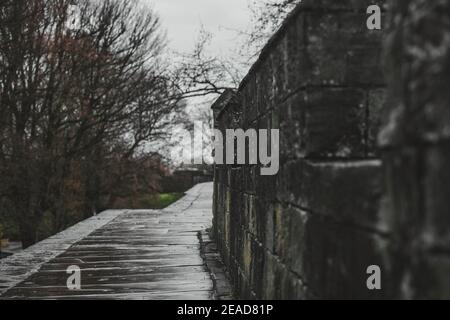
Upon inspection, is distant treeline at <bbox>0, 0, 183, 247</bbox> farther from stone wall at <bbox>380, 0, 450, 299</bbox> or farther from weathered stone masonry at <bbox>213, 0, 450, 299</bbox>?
stone wall at <bbox>380, 0, 450, 299</bbox>

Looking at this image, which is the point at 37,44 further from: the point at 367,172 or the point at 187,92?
the point at 367,172

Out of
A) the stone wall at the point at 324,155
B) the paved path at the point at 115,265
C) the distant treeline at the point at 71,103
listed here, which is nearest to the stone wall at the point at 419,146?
the stone wall at the point at 324,155

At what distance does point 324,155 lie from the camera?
2.46m

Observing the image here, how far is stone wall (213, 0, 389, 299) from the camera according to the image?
1.90 meters

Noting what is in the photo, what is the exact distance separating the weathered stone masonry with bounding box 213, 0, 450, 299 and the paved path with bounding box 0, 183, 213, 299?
1.15 m

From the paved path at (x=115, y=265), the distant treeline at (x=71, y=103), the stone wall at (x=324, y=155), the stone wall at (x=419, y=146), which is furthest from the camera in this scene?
the distant treeline at (x=71, y=103)

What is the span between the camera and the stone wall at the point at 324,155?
190 centimetres

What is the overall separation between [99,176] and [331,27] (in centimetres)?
2009

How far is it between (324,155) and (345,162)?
357mm

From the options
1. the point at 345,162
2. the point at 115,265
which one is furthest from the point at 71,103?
the point at 345,162

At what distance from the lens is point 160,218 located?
1238 cm

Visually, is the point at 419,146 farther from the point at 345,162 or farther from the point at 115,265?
the point at 115,265

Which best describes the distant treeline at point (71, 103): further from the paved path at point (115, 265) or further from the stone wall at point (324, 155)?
the stone wall at point (324, 155)

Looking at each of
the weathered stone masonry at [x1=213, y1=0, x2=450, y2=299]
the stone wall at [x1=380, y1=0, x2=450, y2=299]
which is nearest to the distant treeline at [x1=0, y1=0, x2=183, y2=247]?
the weathered stone masonry at [x1=213, y1=0, x2=450, y2=299]
